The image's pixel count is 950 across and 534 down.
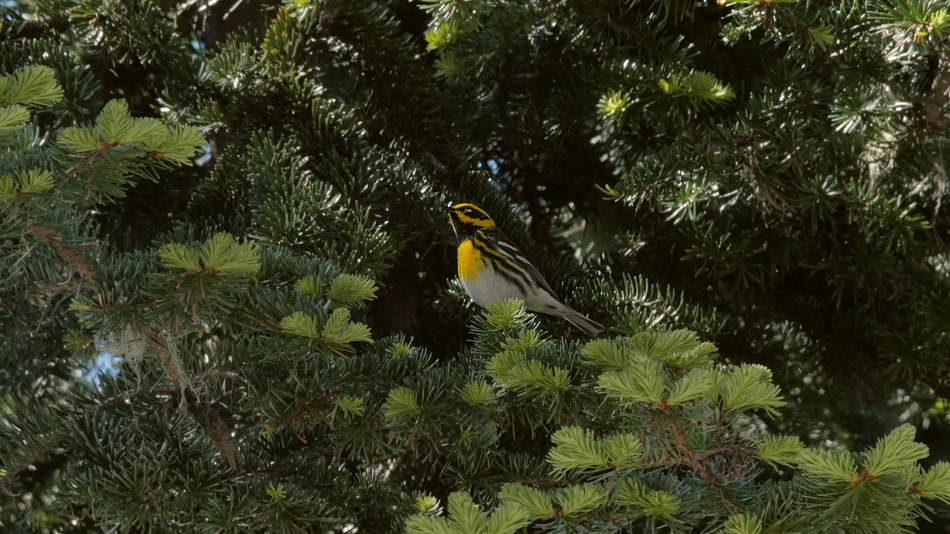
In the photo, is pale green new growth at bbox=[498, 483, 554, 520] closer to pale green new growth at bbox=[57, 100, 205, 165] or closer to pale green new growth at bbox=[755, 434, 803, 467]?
pale green new growth at bbox=[755, 434, 803, 467]

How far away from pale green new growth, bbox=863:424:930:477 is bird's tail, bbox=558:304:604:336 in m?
1.17

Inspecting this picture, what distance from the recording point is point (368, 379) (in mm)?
1632

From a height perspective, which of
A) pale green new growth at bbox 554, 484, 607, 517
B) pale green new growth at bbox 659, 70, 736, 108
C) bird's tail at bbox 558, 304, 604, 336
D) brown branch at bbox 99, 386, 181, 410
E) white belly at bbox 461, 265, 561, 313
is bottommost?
white belly at bbox 461, 265, 561, 313

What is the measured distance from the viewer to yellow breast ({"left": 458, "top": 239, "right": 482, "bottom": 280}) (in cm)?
291

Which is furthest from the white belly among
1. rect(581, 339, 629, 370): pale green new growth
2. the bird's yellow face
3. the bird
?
rect(581, 339, 629, 370): pale green new growth

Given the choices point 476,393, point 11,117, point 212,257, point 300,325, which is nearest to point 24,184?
point 11,117

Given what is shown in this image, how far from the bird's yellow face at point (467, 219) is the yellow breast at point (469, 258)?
88 mm

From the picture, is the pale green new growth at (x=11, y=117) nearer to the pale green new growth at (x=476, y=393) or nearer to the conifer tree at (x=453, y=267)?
the conifer tree at (x=453, y=267)

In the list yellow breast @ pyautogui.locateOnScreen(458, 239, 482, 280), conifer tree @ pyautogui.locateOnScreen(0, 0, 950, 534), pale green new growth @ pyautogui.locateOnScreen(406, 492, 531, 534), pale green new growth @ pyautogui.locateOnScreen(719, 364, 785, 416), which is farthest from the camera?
yellow breast @ pyautogui.locateOnScreen(458, 239, 482, 280)

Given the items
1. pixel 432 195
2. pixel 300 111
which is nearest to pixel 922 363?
pixel 432 195

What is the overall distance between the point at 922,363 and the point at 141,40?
2.29 metres

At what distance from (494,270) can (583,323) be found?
2.78 feet

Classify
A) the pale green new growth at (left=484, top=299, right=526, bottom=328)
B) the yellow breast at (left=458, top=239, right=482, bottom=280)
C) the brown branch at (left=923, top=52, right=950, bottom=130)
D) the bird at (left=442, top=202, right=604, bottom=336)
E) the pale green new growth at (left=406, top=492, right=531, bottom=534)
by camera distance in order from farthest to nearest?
the yellow breast at (left=458, top=239, right=482, bottom=280) < the bird at (left=442, top=202, right=604, bottom=336) < the brown branch at (left=923, top=52, right=950, bottom=130) < the pale green new growth at (left=484, top=299, right=526, bottom=328) < the pale green new growth at (left=406, top=492, right=531, bottom=534)

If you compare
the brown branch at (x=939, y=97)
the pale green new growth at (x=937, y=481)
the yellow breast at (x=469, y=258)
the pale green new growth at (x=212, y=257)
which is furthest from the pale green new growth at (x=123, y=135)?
the brown branch at (x=939, y=97)
